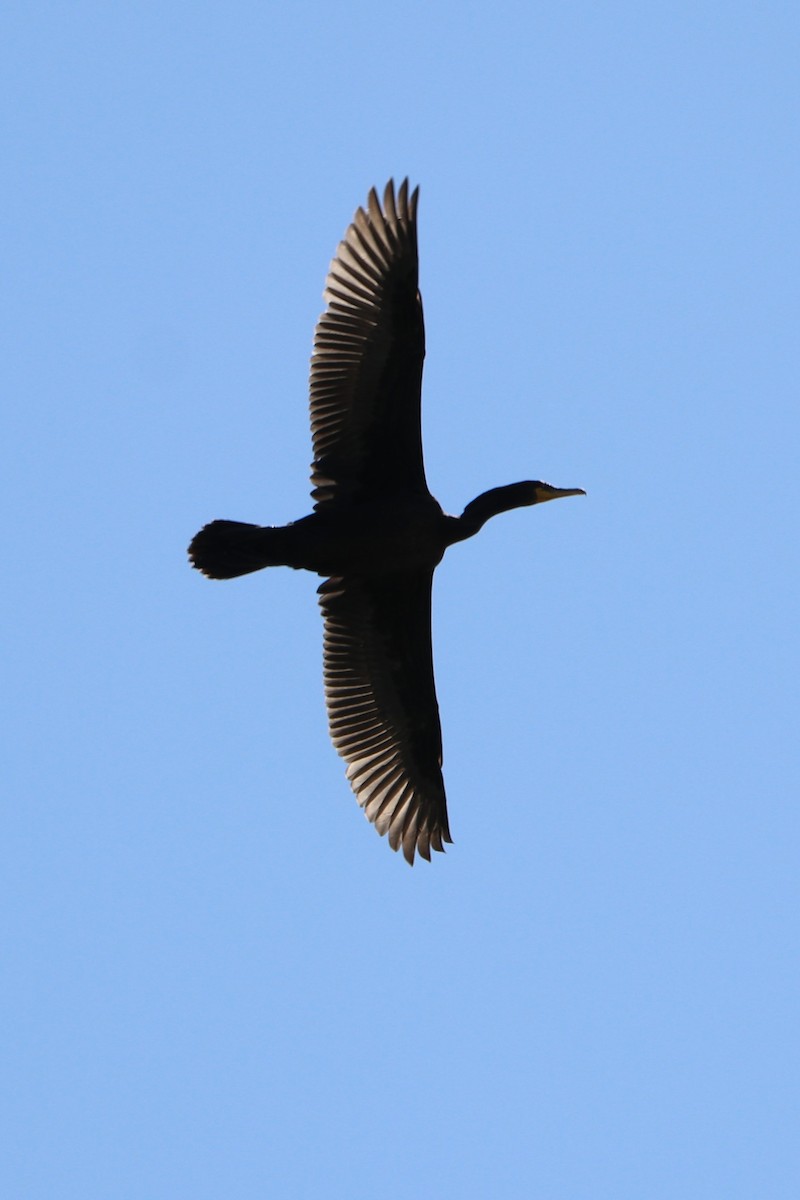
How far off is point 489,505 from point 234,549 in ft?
4.87

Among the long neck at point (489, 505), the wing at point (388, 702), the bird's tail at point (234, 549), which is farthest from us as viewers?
the wing at point (388, 702)

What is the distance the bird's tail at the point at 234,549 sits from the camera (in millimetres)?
10234

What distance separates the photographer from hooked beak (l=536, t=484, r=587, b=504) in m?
10.8

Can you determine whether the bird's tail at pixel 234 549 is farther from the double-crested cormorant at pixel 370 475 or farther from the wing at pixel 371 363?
the wing at pixel 371 363

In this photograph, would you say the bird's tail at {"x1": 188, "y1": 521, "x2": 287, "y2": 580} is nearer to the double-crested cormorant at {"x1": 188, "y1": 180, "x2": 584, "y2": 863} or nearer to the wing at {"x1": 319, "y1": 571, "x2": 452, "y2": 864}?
the double-crested cormorant at {"x1": 188, "y1": 180, "x2": 584, "y2": 863}

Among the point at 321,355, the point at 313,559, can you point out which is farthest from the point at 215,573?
the point at 321,355

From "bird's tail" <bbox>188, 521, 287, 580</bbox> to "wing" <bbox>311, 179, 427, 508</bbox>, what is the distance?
43 centimetres

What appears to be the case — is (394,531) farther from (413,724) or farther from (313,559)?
(413,724)

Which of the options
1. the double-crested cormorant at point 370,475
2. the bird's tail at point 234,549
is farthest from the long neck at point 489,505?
the bird's tail at point 234,549

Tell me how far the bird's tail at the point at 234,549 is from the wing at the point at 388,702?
76cm

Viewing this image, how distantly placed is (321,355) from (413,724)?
2.36 metres

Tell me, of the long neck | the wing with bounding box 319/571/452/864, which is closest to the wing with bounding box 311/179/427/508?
the long neck

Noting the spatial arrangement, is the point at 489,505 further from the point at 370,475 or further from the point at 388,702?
the point at 388,702

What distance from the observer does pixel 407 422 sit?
10.5 m
